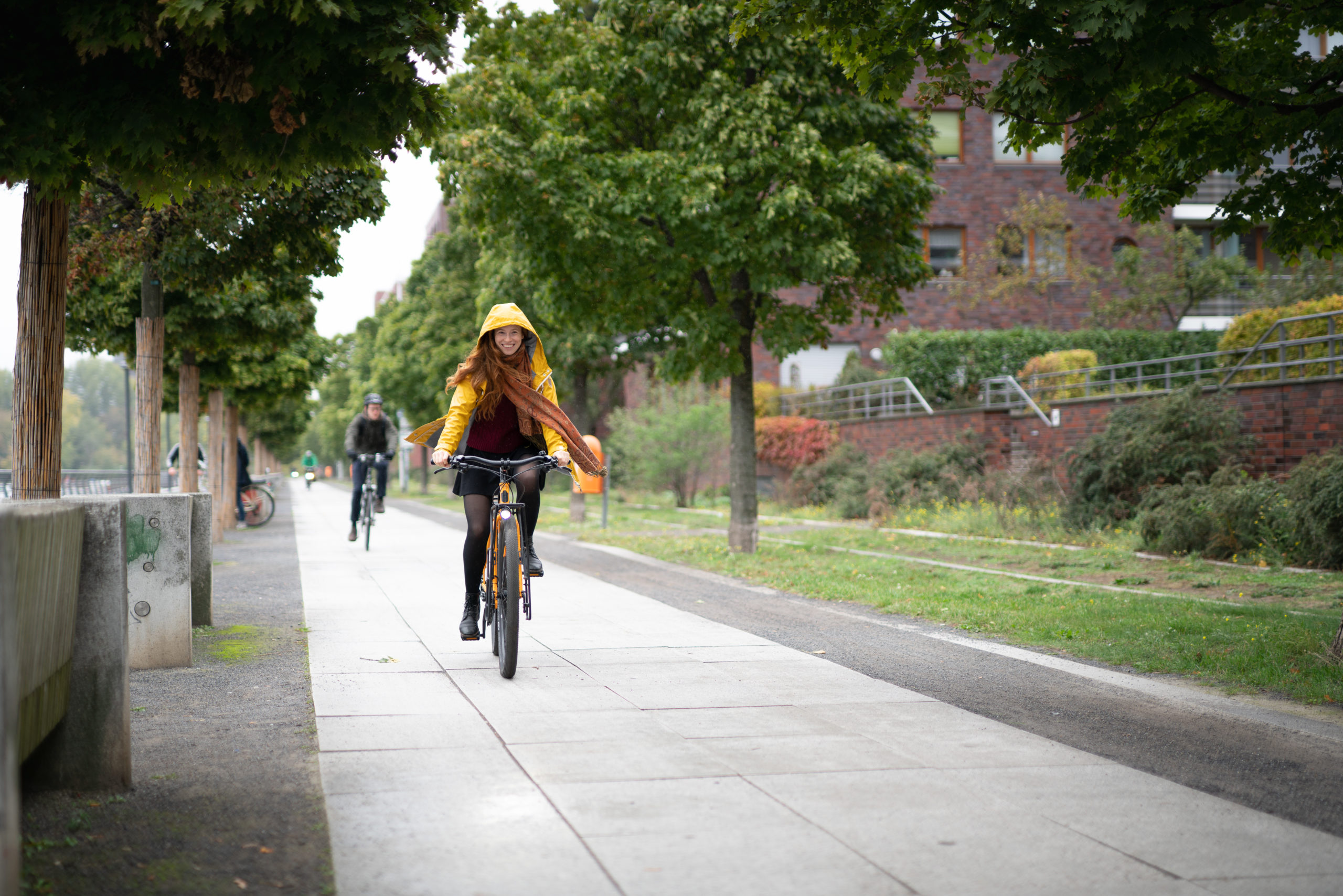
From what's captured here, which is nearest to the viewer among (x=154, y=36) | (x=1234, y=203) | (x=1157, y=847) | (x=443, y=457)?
(x=1157, y=847)

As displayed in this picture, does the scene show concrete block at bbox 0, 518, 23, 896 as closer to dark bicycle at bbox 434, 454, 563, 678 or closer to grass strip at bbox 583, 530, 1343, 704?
dark bicycle at bbox 434, 454, 563, 678

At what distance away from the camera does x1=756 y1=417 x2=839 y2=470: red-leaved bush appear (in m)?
27.8

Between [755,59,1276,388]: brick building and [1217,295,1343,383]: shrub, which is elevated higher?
[755,59,1276,388]: brick building

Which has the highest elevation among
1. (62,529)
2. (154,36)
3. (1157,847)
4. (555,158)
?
(555,158)

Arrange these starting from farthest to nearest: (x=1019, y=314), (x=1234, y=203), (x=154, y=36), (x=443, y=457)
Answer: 1. (x=1019, y=314)
2. (x=1234, y=203)
3. (x=443, y=457)
4. (x=154, y=36)

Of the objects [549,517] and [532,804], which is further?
[549,517]

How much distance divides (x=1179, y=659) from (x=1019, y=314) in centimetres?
3019

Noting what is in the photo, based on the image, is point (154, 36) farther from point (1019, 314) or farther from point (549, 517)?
point (1019, 314)

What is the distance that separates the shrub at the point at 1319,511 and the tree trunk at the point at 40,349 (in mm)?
10771

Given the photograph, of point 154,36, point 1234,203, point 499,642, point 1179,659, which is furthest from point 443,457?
point 1234,203

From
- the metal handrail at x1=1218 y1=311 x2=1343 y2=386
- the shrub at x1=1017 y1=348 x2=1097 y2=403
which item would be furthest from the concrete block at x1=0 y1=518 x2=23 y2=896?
the shrub at x1=1017 y1=348 x2=1097 y2=403

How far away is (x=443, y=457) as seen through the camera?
6629mm

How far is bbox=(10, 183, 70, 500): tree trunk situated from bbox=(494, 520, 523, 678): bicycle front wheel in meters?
2.46

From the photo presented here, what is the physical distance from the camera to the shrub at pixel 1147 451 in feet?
50.2
